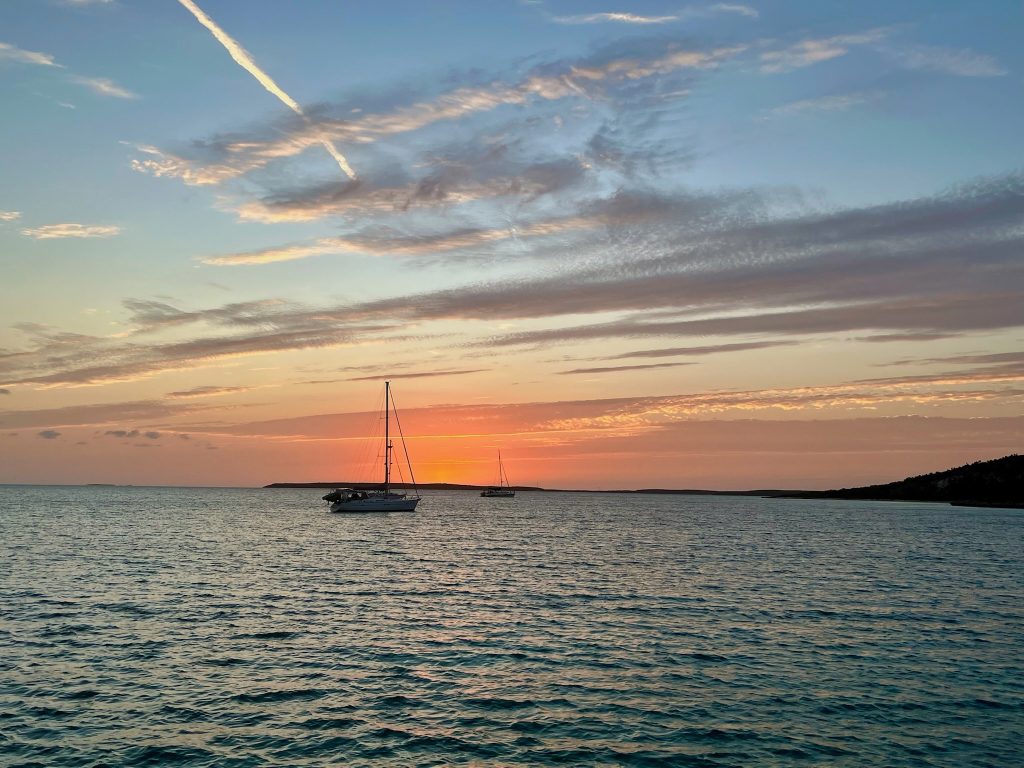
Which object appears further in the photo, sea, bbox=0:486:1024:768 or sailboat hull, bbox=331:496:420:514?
sailboat hull, bbox=331:496:420:514

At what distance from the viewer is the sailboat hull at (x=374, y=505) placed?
14300 centimetres

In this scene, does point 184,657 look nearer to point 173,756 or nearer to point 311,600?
point 173,756

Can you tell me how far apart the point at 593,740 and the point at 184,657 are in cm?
1770

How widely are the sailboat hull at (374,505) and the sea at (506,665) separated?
8124 cm

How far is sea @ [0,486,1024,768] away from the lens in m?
19.9

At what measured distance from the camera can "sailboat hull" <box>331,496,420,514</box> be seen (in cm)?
14300

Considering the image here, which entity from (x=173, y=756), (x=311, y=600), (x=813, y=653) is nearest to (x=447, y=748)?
(x=173, y=756)

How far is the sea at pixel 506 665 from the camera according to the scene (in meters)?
19.9

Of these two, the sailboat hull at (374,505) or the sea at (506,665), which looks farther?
the sailboat hull at (374,505)

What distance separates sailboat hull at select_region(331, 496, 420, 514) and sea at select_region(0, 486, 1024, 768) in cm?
8124

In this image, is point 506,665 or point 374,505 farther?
point 374,505

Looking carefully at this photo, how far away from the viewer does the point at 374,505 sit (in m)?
144

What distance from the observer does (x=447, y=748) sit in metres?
19.7

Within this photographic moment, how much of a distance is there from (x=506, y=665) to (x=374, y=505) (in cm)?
11931
